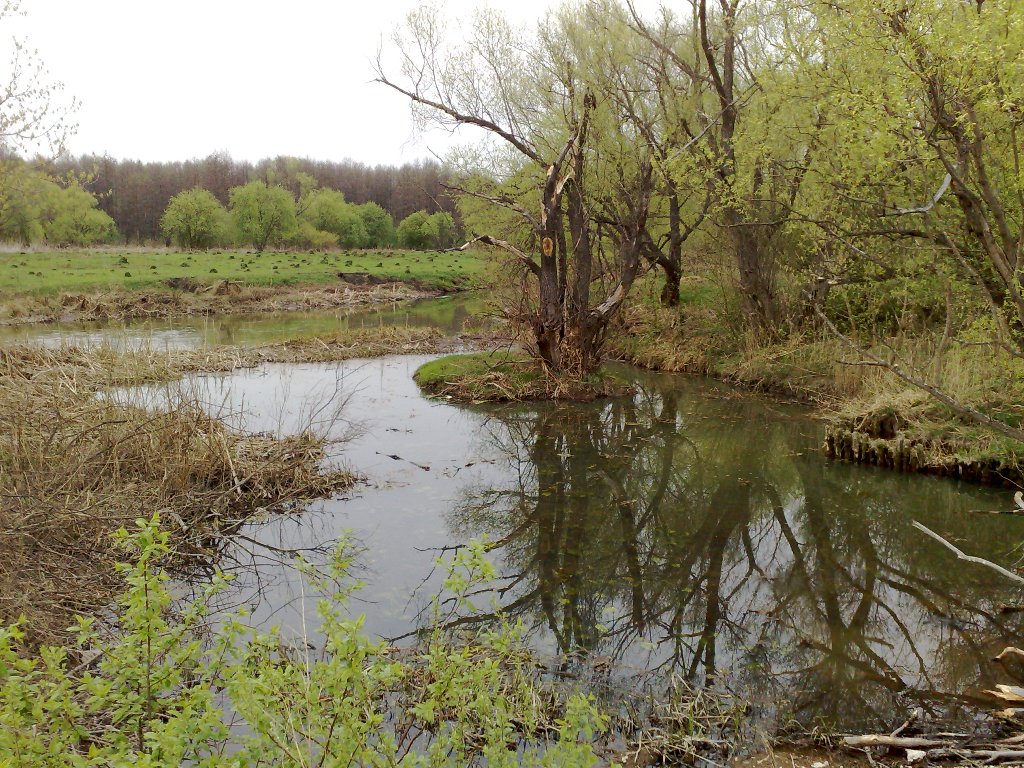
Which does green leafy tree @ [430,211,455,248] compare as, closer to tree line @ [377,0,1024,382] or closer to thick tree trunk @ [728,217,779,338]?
tree line @ [377,0,1024,382]

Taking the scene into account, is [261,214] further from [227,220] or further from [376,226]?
[376,226]

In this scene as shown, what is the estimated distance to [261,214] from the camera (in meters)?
56.3

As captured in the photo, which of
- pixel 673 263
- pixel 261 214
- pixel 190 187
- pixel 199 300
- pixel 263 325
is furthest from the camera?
pixel 190 187

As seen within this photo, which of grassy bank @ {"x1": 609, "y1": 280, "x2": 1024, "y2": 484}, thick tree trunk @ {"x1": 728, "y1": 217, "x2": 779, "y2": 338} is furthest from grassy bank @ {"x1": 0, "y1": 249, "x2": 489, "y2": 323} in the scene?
grassy bank @ {"x1": 609, "y1": 280, "x2": 1024, "y2": 484}

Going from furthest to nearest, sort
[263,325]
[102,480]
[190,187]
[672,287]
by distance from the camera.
→ 1. [190,187]
2. [263,325]
3. [672,287]
4. [102,480]

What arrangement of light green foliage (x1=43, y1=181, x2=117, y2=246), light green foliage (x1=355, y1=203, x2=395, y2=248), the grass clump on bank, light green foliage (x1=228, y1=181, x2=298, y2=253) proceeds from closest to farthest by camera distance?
the grass clump on bank
light green foliage (x1=43, y1=181, x2=117, y2=246)
light green foliage (x1=228, y1=181, x2=298, y2=253)
light green foliage (x1=355, y1=203, x2=395, y2=248)

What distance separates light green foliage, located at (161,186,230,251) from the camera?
5203 cm

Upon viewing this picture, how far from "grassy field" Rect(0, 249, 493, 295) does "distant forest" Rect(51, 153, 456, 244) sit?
16.3 m

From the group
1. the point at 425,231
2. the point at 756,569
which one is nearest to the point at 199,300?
the point at 756,569

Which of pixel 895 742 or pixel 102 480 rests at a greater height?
pixel 102 480

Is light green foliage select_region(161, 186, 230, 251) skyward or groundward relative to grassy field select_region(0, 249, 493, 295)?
skyward

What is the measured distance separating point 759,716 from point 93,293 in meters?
31.0

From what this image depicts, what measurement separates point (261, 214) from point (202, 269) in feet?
61.5

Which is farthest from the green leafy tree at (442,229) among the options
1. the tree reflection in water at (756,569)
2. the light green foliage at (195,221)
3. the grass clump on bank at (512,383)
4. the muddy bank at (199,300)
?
the tree reflection in water at (756,569)
